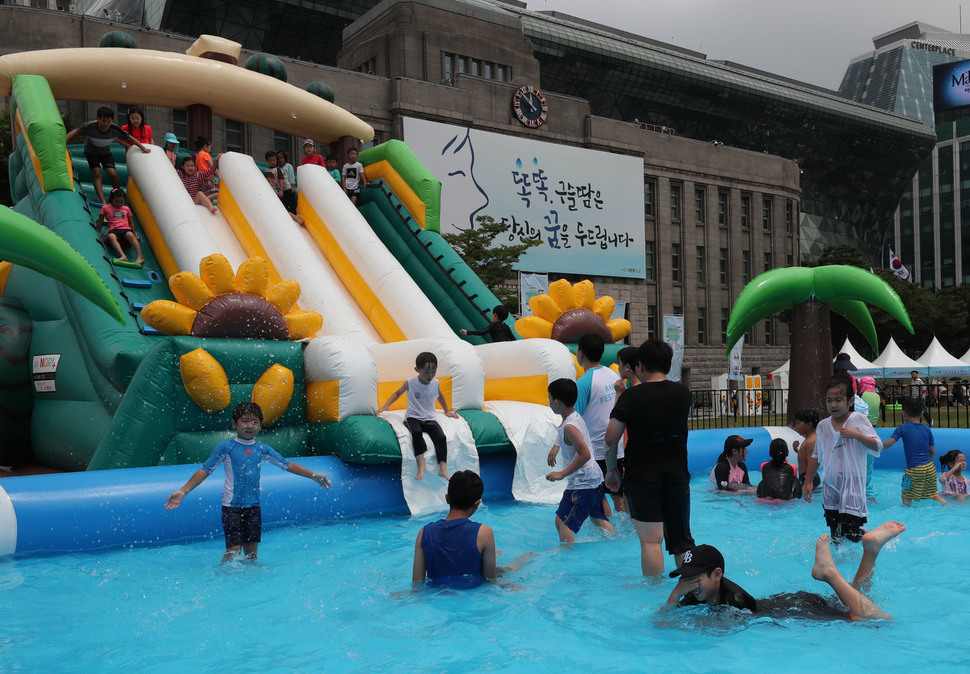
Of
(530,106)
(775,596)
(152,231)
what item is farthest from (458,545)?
(530,106)

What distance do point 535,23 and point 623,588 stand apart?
3797 centimetres

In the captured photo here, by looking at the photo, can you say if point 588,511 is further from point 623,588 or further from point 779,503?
point 779,503

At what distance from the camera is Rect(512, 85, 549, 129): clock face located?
30.3 metres

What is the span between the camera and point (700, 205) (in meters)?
37.4

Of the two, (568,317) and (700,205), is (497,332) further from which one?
(700,205)

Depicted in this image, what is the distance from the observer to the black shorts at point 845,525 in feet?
16.5

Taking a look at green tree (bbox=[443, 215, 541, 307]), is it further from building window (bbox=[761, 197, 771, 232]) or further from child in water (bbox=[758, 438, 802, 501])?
building window (bbox=[761, 197, 771, 232])

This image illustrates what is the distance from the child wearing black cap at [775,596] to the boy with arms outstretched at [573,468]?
139 centimetres

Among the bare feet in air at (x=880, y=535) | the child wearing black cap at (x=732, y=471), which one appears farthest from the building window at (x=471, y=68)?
the bare feet in air at (x=880, y=535)

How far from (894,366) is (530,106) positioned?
50.9 ft

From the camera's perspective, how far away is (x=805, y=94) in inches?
1937

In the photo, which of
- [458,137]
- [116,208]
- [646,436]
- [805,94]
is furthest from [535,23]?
[646,436]

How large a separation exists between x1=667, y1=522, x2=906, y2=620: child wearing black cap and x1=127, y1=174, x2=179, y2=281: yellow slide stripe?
295 inches

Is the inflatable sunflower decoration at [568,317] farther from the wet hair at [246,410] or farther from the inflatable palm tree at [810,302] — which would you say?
the wet hair at [246,410]
